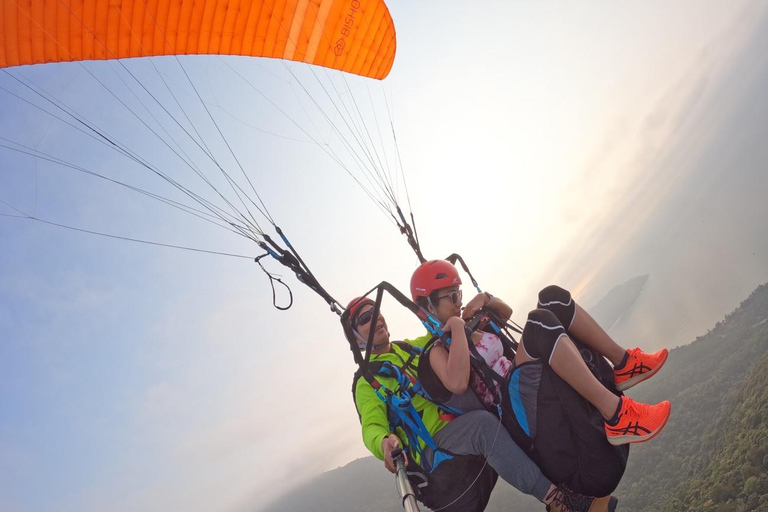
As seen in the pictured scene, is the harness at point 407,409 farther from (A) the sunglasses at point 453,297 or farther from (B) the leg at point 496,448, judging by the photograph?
(A) the sunglasses at point 453,297

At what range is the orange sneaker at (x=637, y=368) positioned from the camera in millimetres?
3141

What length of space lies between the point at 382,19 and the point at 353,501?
692 ft

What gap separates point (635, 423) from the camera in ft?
8.63

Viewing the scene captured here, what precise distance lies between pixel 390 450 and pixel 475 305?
50.4 inches

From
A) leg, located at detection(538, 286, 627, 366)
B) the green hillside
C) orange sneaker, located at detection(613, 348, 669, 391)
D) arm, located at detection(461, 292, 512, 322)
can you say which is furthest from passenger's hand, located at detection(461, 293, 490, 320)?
the green hillside

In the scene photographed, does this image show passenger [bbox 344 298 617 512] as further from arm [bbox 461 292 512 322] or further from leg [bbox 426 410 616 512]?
arm [bbox 461 292 512 322]

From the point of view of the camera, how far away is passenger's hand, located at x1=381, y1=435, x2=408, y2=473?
9.05ft

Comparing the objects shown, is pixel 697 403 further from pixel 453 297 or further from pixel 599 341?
pixel 453 297

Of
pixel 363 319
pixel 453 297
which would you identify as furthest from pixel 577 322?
pixel 363 319

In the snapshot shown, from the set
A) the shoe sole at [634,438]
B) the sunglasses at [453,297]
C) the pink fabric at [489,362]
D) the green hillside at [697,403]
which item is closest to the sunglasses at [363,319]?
the sunglasses at [453,297]

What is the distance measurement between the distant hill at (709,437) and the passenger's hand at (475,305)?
276ft

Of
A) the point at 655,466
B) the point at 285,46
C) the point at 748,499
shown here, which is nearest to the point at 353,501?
the point at 655,466

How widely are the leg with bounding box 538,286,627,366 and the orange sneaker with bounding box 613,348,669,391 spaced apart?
66 millimetres

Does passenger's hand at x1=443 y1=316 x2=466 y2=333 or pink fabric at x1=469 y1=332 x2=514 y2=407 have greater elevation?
passenger's hand at x1=443 y1=316 x2=466 y2=333
